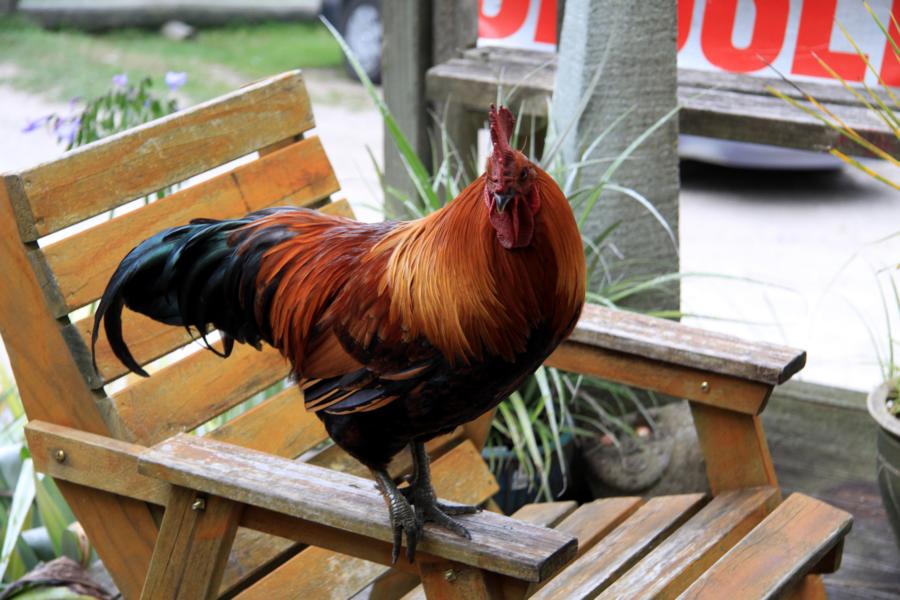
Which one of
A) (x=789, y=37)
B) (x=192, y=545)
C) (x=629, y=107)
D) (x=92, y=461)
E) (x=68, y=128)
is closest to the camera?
(x=192, y=545)

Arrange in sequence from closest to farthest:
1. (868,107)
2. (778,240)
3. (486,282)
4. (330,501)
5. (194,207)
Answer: (486,282)
(330,501)
(194,207)
(868,107)
(778,240)

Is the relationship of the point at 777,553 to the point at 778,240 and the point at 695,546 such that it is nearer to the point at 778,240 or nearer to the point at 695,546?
the point at 695,546

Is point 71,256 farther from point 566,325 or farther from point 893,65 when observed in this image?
point 893,65

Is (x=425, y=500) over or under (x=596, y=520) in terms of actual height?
over

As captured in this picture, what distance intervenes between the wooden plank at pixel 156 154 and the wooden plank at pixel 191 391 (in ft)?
1.23

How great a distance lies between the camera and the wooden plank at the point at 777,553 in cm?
205

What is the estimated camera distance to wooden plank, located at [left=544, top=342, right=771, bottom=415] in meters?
2.35

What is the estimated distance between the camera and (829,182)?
7730 millimetres

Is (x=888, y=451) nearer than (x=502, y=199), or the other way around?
(x=502, y=199)

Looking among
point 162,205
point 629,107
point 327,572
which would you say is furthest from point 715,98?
point 327,572

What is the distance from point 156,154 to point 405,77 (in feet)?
5.46

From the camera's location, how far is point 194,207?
2.53m

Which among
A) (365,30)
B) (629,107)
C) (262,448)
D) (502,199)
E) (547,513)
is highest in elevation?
(502,199)

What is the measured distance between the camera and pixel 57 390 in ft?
7.25
